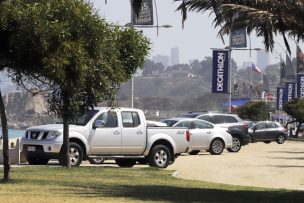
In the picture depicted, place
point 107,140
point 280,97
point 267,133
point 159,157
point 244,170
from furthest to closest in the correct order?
point 280,97 → point 267,133 → point 244,170 → point 159,157 → point 107,140

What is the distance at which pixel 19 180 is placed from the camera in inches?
604

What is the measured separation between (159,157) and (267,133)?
84.0 ft

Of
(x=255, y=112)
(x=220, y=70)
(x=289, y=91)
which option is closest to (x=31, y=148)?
(x=220, y=70)

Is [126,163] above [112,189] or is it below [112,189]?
below

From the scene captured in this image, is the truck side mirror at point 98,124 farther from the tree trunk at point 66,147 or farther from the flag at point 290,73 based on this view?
the flag at point 290,73

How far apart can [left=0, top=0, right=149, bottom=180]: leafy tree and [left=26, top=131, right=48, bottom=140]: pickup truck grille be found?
613cm

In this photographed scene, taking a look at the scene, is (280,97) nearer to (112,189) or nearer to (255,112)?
(255,112)

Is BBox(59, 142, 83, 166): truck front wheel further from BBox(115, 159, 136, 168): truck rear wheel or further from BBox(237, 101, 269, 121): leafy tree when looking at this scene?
BBox(237, 101, 269, 121): leafy tree

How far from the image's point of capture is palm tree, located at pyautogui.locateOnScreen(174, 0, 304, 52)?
1454 cm

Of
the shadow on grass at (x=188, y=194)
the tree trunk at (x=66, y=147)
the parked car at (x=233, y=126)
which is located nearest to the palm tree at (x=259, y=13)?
the shadow on grass at (x=188, y=194)

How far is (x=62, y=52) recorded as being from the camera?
13430 mm

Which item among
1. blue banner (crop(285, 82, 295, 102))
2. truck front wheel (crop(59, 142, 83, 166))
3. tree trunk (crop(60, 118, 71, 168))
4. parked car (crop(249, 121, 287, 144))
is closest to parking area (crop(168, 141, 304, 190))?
truck front wheel (crop(59, 142, 83, 166))

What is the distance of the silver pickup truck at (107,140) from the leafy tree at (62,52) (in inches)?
230

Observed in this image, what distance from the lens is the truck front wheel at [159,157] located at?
22.8 m
